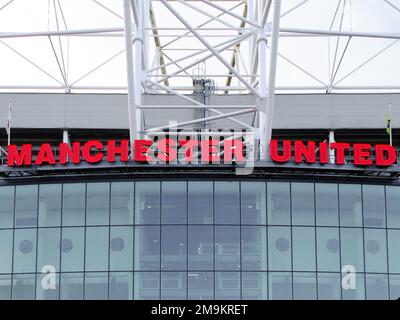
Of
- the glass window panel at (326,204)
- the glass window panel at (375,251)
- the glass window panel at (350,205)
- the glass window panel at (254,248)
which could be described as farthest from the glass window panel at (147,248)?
the glass window panel at (375,251)

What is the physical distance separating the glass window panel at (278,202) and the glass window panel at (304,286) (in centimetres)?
286

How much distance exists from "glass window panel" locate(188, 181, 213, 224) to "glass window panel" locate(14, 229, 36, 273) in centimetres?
828

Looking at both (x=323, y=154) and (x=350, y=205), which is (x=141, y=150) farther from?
(x=350, y=205)

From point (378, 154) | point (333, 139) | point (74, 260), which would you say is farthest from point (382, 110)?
point (74, 260)

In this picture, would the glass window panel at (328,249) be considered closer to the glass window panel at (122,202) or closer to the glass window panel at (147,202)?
the glass window panel at (147,202)

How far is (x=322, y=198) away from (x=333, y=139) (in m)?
13.6

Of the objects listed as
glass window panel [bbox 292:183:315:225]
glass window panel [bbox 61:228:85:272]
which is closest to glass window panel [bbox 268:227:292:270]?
glass window panel [bbox 292:183:315:225]

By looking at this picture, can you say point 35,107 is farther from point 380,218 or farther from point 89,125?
point 380,218

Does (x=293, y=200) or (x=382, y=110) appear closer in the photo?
(x=293, y=200)

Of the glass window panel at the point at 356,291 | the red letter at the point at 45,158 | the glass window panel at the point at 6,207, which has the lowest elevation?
the glass window panel at the point at 356,291

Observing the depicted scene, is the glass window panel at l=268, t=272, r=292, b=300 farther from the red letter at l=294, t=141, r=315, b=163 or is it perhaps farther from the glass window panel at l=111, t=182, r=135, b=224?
the glass window panel at l=111, t=182, r=135, b=224

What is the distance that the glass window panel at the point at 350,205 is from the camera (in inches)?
2532

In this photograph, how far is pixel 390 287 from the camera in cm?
6372

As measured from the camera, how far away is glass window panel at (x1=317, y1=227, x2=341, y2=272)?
63531 millimetres
